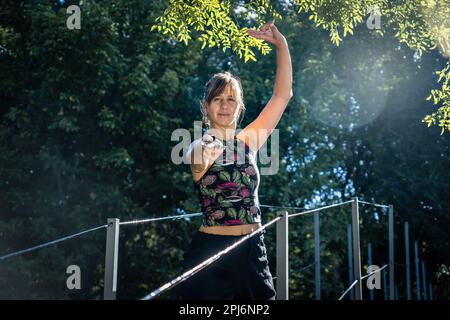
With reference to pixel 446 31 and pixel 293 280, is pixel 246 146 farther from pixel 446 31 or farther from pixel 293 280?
pixel 293 280

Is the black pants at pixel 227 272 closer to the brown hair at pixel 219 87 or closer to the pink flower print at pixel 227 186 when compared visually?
the pink flower print at pixel 227 186

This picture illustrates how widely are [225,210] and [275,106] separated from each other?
0.74 meters

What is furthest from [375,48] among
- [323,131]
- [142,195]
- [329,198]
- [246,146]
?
[246,146]

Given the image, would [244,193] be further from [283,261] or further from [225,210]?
[283,261]

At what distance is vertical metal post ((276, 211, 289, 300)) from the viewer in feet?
10.4

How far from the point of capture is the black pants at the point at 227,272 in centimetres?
266

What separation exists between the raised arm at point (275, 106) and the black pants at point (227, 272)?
54cm

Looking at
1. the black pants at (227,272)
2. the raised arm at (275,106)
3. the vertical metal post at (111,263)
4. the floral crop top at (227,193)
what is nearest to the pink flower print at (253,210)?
the floral crop top at (227,193)

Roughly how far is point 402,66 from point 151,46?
556 cm

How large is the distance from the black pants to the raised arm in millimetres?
538

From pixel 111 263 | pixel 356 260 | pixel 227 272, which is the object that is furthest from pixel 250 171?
pixel 356 260

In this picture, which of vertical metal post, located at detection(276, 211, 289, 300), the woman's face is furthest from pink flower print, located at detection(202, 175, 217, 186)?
vertical metal post, located at detection(276, 211, 289, 300)
